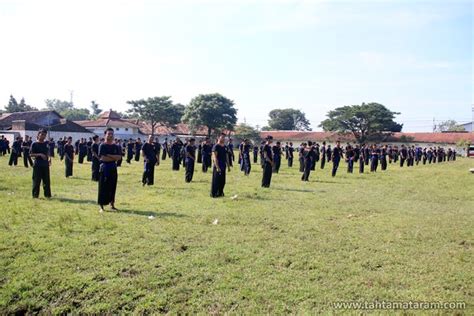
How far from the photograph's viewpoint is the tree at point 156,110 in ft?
194

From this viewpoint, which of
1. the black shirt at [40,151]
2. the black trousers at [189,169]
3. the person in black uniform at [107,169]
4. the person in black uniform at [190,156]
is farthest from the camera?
the black trousers at [189,169]

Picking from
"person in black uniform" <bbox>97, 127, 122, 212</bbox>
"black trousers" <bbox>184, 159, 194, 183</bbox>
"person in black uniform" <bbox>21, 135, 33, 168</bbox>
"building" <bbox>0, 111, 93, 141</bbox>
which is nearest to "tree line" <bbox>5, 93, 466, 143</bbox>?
"building" <bbox>0, 111, 93, 141</bbox>

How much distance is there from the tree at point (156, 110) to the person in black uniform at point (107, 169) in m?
51.8

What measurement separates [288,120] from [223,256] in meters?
88.3

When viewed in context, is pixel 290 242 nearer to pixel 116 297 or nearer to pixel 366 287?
pixel 366 287

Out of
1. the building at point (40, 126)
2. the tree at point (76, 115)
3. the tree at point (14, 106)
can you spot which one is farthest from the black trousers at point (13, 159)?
the tree at point (76, 115)

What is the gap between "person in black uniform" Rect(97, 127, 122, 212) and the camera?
8.66 meters

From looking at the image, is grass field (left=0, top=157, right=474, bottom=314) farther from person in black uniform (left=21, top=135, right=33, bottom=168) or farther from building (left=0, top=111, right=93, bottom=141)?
building (left=0, top=111, right=93, bottom=141)

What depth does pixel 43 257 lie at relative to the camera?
18.2 feet

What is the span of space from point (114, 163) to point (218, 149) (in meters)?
3.22

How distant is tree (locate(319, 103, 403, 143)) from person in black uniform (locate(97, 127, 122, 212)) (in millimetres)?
54881

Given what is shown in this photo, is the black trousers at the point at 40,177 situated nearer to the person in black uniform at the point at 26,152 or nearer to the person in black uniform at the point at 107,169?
the person in black uniform at the point at 107,169

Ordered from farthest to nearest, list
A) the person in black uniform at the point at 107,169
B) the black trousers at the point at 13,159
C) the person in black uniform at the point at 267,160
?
the black trousers at the point at 13,159 → the person in black uniform at the point at 267,160 → the person in black uniform at the point at 107,169

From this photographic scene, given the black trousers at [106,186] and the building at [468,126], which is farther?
the building at [468,126]
